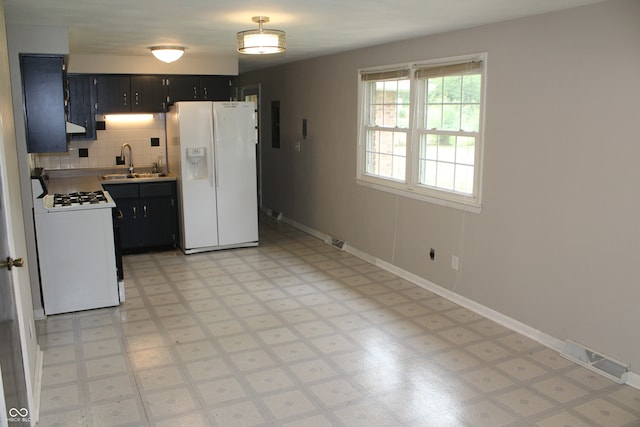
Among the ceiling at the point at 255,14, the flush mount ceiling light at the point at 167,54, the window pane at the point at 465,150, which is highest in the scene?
the ceiling at the point at 255,14

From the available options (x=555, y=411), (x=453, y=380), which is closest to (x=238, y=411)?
(x=453, y=380)

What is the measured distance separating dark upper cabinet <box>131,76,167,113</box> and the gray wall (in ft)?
9.03

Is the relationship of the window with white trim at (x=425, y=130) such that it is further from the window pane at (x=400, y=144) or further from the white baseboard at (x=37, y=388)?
the white baseboard at (x=37, y=388)

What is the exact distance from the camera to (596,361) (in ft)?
11.3

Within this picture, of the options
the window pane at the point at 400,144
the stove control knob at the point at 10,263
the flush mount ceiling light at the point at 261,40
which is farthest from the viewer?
the window pane at the point at 400,144

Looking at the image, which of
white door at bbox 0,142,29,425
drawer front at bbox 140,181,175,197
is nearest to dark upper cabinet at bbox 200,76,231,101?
drawer front at bbox 140,181,175,197

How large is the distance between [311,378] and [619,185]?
2212 mm

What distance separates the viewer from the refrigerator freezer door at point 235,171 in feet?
20.2

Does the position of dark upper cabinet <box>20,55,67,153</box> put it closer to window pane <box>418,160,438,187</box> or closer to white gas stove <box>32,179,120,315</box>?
white gas stove <box>32,179,120,315</box>

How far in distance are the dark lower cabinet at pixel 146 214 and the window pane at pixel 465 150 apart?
3.44m

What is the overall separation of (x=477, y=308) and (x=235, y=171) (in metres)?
3.23

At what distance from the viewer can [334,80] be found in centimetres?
633

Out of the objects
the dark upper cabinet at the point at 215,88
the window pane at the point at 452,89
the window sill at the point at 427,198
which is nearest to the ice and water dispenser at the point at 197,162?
the dark upper cabinet at the point at 215,88

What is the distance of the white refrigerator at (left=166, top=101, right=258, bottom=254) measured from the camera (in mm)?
6055
